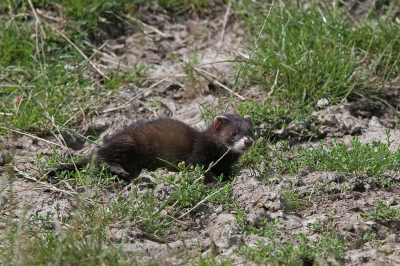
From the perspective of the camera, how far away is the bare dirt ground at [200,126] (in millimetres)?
5211

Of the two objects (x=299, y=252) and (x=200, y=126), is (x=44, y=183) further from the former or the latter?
(x=299, y=252)

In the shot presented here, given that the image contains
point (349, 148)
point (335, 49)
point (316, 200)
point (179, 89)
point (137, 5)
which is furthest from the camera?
point (137, 5)

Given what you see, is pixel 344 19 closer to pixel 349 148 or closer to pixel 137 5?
pixel 349 148

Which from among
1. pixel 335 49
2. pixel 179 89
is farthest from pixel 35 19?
pixel 335 49

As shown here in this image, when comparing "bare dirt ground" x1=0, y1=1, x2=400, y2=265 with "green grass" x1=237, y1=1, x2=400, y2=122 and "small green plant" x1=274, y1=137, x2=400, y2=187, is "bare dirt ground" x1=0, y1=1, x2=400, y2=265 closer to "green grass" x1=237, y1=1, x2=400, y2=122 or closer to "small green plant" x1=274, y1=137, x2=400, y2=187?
"small green plant" x1=274, y1=137, x2=400, y2=187

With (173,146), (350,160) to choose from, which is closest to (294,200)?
(350,160)

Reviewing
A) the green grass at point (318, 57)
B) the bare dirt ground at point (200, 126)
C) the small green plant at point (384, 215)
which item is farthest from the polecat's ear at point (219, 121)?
the small green plant at point (384, 215)

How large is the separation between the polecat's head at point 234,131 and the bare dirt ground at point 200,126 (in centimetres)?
31

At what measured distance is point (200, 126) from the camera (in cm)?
774

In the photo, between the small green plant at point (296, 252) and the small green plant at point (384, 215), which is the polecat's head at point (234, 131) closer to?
the small green plant at point (384, 215)

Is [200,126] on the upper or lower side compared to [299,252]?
lower

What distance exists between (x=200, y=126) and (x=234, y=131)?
1032 millimetres

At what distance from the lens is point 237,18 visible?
9.68 metres

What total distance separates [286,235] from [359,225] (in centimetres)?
63
